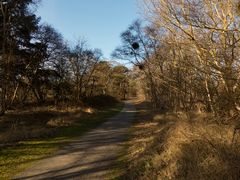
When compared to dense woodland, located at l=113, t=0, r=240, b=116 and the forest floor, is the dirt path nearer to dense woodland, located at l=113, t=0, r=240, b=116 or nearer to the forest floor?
the forest floor

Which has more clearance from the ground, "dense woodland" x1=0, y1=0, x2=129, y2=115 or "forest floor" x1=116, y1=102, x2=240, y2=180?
"dense woodland" x1=0, y1=0, x2=129, y2=115

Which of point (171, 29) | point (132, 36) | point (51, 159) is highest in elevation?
point (132, 36)

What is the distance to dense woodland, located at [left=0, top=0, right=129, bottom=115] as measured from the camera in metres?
28.7

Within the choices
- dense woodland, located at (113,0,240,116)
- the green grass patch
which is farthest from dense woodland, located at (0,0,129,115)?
dense woodland, located at (113,0,240,116)

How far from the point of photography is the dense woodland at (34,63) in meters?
28.7

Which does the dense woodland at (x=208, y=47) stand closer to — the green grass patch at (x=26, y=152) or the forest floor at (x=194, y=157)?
the forest floor at (x=194, y=157)

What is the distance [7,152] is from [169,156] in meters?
7.04

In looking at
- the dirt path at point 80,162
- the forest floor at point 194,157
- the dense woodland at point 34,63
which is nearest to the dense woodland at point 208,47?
the forest floor at point 194,157

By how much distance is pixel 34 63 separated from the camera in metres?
37.5

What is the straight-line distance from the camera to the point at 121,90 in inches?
4126

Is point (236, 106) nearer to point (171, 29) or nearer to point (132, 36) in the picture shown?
point (171, 29)

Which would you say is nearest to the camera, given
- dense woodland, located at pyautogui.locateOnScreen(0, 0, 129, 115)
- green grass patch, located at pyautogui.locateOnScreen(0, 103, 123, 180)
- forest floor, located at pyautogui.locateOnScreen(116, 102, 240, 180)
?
forest floor, located at pyautogui.locateOnScreen(116, 102, 240, 180)

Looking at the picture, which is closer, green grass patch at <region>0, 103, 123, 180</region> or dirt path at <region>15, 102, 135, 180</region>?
dirt path at <region>15, 102, 135, 180</region>

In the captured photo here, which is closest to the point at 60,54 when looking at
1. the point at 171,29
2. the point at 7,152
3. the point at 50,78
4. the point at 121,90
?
the point at 50,78
